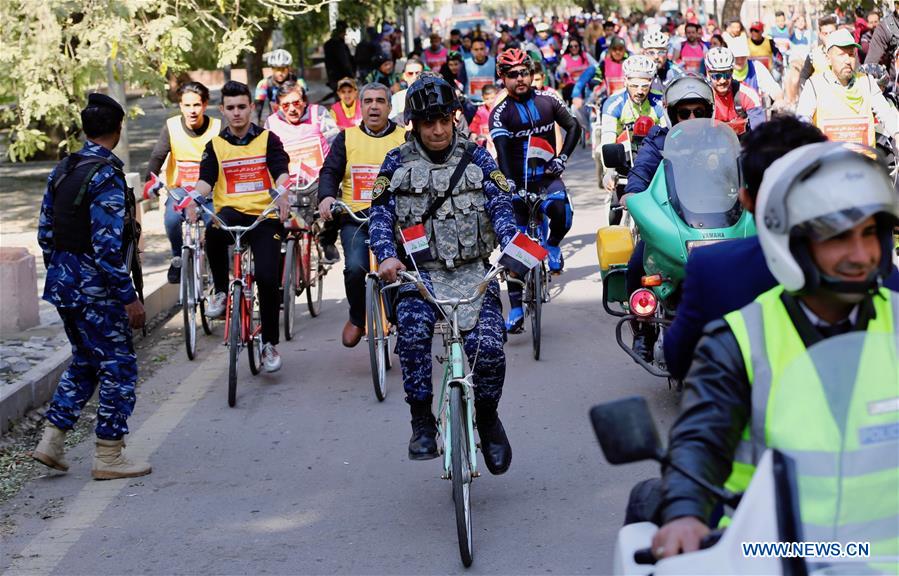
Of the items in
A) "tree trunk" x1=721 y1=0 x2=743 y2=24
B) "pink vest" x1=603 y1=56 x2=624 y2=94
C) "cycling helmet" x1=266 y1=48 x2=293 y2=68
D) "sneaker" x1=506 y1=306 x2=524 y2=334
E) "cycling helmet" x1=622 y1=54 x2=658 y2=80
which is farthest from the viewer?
"tree trunk" x1=721 y1=0 x2=743 y2=24

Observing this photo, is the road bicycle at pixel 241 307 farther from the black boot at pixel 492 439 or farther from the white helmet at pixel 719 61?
the white helmet at pixel 719 61

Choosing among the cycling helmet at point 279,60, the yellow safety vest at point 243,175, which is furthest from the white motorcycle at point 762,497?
the cycling helmet at point 279,60

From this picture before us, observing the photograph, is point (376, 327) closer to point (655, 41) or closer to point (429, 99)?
point (429, 99)

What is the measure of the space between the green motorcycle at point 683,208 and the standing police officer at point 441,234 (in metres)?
0.98

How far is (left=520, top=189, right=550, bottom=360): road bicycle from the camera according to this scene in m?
9.45

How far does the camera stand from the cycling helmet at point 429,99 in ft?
21.2

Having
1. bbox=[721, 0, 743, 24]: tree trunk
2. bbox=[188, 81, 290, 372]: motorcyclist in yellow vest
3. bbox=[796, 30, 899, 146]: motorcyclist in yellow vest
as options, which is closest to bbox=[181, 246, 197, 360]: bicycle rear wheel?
bbox=[188, 81, 290, 372]: motorcyclist in yellow vest

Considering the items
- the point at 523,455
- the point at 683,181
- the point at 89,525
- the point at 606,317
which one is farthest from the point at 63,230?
the point at 606,317

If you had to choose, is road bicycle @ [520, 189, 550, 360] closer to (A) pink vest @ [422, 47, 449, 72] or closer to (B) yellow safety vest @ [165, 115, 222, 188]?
(B) yellow safety vest @ [165, 115, 222, 188]

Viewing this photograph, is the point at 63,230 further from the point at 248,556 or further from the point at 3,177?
the point at 3,177

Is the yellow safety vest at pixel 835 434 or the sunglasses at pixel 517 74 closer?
the yellow safety vest at pixel 835 434

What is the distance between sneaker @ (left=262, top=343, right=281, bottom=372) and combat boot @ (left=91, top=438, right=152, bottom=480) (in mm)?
2146

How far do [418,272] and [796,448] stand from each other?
356 centimetres

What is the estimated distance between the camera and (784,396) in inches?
112
